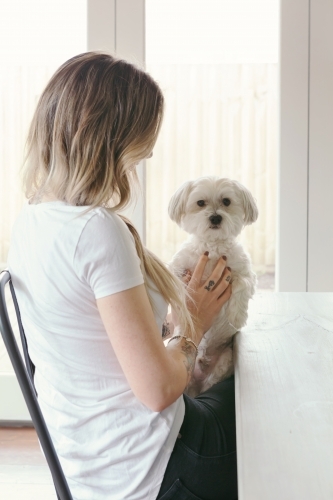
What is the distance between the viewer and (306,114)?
8.78 feet

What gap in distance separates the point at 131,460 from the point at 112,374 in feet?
0.51

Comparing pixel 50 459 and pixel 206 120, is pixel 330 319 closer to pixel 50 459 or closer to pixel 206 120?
pixel 50 459

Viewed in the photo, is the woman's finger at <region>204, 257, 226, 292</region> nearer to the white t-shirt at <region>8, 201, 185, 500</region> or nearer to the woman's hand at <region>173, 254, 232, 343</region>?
the woman's hand at <region>173, 254, 232, 343</region>

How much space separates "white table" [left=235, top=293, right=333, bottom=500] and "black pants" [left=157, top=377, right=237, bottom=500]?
12 cm

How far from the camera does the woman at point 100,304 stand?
3.22 ft

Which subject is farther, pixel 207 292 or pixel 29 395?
pixel 207 292

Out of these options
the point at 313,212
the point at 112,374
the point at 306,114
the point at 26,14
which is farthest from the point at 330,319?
the point at 26,14

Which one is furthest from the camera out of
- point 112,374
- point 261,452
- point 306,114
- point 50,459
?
point 306,114

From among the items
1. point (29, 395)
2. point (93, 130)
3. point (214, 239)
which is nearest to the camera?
point (29, 395)

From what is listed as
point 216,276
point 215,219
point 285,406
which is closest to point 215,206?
A: point 215,219

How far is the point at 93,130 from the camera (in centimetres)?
106

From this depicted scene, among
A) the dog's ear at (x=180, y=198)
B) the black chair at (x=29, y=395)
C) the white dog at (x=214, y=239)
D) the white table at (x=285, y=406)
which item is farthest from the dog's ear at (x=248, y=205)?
the black chair at (x=29, y=395)

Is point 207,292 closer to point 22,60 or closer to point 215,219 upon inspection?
point 215,219

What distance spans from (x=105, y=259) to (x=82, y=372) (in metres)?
0.23
